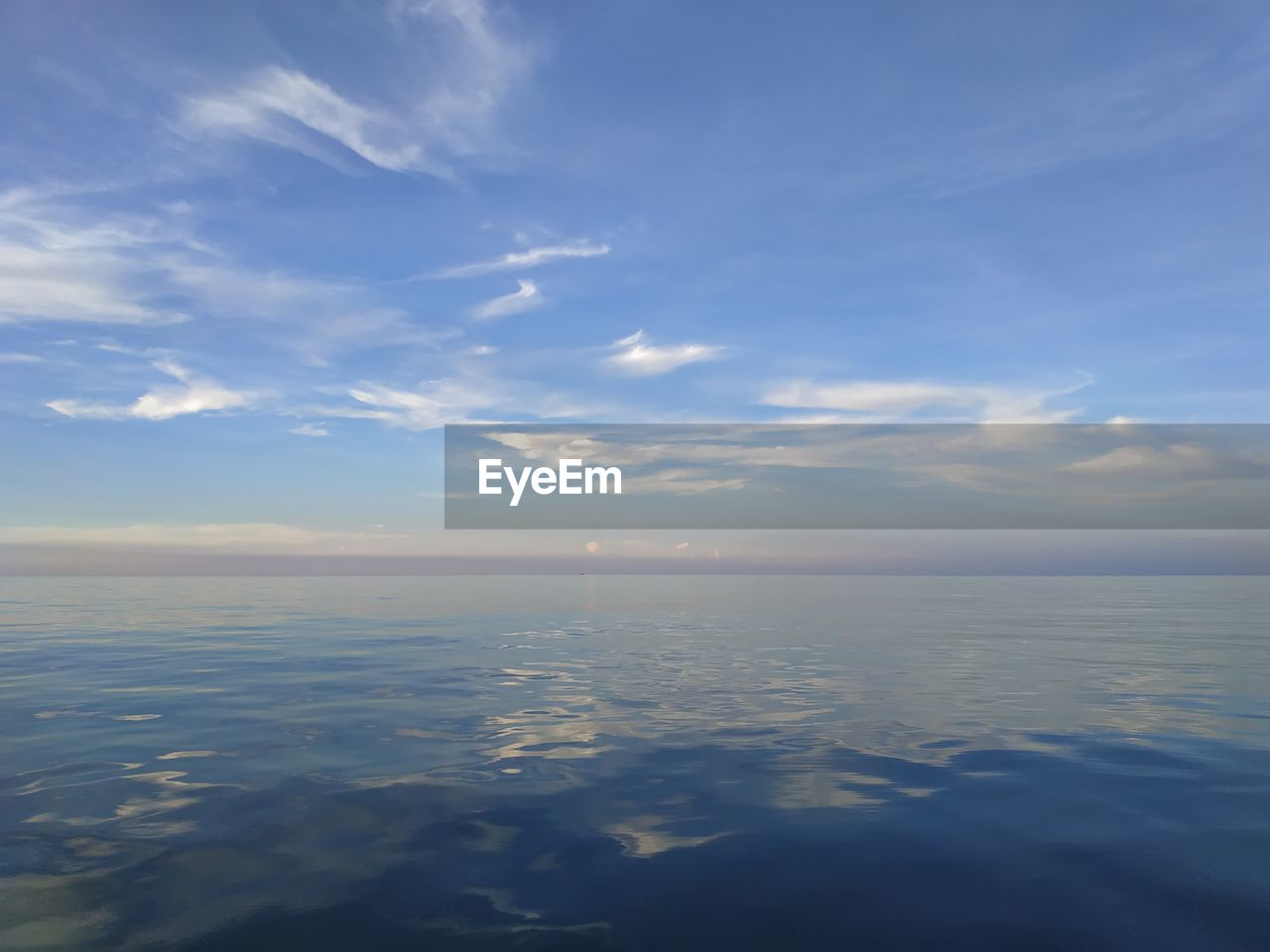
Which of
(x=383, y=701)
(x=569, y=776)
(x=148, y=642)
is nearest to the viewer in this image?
(x=569, y=776)

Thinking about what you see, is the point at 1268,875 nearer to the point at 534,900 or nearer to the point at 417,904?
the point at 534,900

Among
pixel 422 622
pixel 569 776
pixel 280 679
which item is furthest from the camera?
pixel 422 622

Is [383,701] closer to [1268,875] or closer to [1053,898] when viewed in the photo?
[1053,898]

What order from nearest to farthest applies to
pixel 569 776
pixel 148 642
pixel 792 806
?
pixel 792 806 → pixel 569 776 → pixel 148 642

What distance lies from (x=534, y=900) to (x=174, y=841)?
5397mm

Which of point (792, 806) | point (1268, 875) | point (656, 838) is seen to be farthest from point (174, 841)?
point (1268, 875)

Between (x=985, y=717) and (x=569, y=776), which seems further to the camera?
(x=985, y=717)

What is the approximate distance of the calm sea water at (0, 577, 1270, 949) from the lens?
27.1 ft

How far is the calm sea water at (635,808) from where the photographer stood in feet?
27.1

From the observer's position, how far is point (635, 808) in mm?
11914

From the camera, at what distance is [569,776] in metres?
13.7

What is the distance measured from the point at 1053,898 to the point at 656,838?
4.87 meters

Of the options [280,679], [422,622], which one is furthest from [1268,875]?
[422,622]

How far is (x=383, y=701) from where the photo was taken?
2094 centimetres
